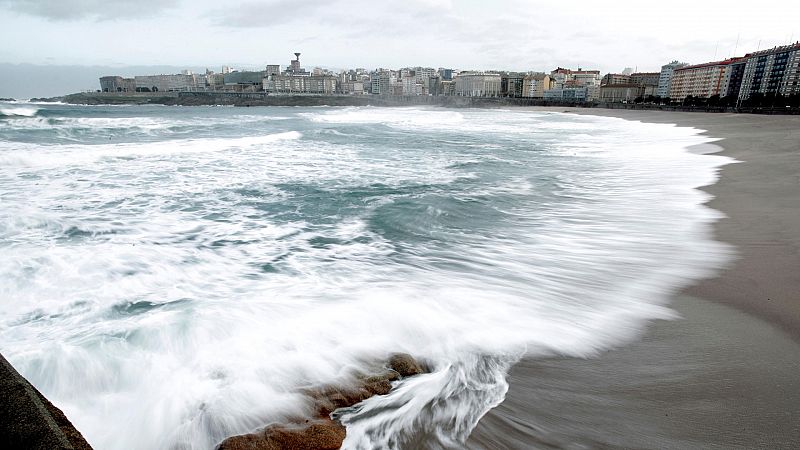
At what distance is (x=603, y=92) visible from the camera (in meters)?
110

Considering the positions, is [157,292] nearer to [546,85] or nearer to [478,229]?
[478,229]

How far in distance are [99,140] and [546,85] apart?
131 meters

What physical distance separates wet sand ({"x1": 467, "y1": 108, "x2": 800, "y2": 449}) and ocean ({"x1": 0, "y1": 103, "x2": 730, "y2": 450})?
19 centimetres

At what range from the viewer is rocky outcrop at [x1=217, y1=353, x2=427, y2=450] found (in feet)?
7.66

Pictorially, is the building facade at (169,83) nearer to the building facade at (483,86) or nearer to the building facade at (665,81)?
the building facade at (483,86)

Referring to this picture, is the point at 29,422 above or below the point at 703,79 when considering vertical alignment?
below

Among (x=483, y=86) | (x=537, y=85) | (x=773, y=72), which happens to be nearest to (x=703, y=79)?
(x=773, y=72)

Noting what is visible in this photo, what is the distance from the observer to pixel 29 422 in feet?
5.12

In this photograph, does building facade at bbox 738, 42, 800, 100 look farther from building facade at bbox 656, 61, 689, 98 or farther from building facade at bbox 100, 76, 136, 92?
building facade at bbox 100, 76, 136, 92

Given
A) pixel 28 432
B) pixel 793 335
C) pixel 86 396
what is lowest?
pixel 86 396

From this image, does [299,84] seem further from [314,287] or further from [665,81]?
[314,287]

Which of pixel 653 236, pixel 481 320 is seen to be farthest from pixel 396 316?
pixel 653 236

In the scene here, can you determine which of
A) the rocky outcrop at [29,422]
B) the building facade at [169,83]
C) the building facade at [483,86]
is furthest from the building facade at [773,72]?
the building facade at [169,83]

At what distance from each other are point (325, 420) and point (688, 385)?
232 cm
